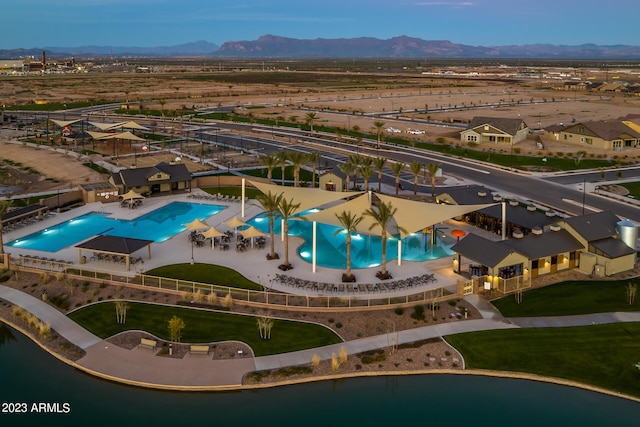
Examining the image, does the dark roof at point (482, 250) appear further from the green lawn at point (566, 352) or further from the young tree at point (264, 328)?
the young tree at point (264, 328)

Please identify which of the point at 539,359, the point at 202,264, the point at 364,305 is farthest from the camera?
the point at 202,264

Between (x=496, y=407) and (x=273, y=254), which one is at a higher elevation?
(x=273, y=254)

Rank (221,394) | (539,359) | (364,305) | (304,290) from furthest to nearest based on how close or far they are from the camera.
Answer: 1. (304,290)
2. (364,305)
3. (539,359)
4. (221,394)

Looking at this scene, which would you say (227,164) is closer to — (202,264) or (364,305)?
(202,264)

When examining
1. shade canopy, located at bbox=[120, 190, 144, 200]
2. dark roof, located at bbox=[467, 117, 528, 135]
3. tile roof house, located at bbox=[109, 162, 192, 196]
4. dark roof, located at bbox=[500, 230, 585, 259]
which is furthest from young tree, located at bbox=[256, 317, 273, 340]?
dark roof, located at bbox=[467, 117, 528, 135]

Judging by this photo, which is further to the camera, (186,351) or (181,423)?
(186,351)

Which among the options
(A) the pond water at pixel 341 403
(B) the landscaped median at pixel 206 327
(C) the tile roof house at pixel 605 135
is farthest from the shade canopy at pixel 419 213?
(C) the tile roof house at pixel 605 135

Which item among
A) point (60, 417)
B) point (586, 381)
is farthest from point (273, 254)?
point (586, 381)
